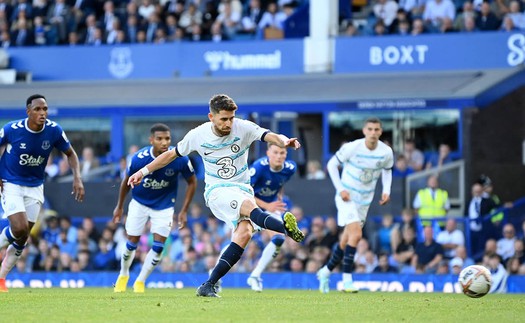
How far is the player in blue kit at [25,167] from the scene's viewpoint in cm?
1523

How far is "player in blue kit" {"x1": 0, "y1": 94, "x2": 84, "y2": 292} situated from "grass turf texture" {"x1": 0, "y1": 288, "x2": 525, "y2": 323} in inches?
52.0

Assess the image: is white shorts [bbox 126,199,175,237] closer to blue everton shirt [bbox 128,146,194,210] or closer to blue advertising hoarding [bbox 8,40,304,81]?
blue everton shirt [bbox 128,146,194,210]

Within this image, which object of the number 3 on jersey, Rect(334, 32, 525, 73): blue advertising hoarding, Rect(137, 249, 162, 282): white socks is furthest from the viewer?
Rect(334, 32, 525, 73): blue advertising hoarding

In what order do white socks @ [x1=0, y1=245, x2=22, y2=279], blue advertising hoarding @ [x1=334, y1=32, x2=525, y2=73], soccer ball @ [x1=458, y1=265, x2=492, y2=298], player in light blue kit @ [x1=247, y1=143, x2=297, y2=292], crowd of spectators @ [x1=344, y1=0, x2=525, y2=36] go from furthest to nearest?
Answer: crowd of spectators @ [x1=344, y1=0, x2=525, y2=36], blue advertising hoarding @ [x1=334, y1=32, x2=525, y2=73], player in light blue kit @ [x1=247, y1=143, x2=297, y2=292], white socks @ [x1=0, y1=245, x2=22, y2=279], soccer ball @ [x1=458, y1=265, x2=492, y2=298]

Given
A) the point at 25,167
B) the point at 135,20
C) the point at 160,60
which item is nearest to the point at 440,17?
the point at 160,60

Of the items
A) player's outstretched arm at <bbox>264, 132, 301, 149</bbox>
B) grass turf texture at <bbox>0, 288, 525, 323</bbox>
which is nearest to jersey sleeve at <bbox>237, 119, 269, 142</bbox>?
player's outstretched arm at <bbox>264, 132, 301, 149</bbox>

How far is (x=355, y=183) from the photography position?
17.0 meters

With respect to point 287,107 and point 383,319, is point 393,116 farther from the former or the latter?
point 383,319

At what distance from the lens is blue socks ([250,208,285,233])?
12.3 metres

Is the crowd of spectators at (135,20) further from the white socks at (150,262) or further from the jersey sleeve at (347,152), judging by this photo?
the white socks at (150,262)

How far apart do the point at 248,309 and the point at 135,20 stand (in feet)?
59.7

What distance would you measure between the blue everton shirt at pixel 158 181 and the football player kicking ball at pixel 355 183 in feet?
6.95

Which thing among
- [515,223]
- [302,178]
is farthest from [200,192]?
[515,223]

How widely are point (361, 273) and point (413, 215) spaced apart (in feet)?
5.71
